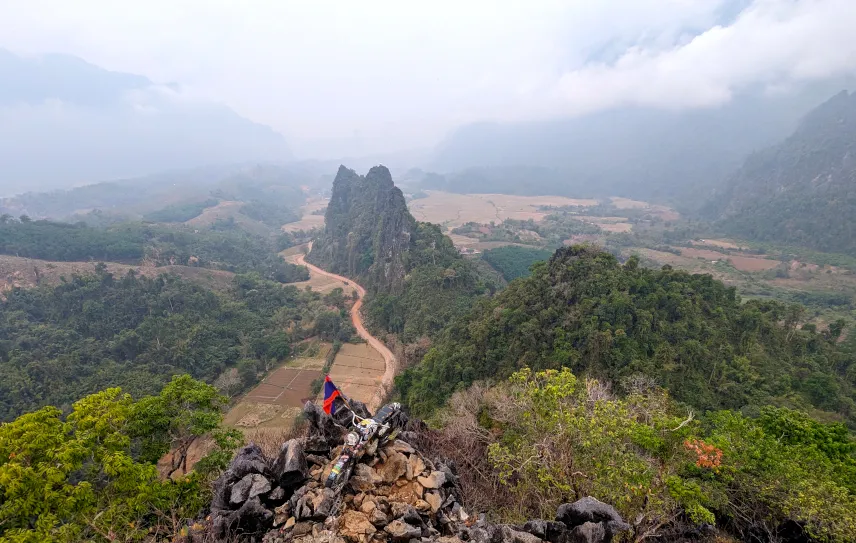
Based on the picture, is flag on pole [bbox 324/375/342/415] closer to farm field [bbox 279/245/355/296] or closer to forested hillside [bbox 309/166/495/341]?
forested hillside [bbox 309/166/495/341]

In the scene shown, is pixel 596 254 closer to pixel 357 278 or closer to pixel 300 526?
pixel 300 526

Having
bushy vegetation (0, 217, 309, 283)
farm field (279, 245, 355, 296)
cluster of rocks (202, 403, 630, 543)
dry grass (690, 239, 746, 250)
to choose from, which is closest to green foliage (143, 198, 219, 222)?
bushy vegetation (0, 217, 309, 283)

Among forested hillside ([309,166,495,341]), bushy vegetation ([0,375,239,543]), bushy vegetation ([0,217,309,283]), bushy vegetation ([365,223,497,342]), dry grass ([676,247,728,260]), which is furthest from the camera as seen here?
dry grass ([676,247,728,260])

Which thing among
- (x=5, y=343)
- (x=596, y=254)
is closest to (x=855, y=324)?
(x=596, y=254)

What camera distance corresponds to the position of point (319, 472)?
42.8 ft

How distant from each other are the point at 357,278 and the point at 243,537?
85739 mm

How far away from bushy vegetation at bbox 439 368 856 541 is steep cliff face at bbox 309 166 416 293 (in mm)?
58244

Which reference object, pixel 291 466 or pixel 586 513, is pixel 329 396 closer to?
pixel 291 466

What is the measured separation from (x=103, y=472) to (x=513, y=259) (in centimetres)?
9210

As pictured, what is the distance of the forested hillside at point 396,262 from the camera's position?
6325 centimetres

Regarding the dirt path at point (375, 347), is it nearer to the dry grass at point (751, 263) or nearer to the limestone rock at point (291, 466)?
the limestone rock at point (291, 466)

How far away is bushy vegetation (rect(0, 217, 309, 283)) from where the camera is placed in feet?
260

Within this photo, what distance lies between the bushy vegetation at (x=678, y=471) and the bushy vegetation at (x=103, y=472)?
11.1 meters

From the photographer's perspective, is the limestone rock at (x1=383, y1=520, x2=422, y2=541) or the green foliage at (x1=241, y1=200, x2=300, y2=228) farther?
the green foliage at (x1=241, y1=200, x2=300, y2=228)
